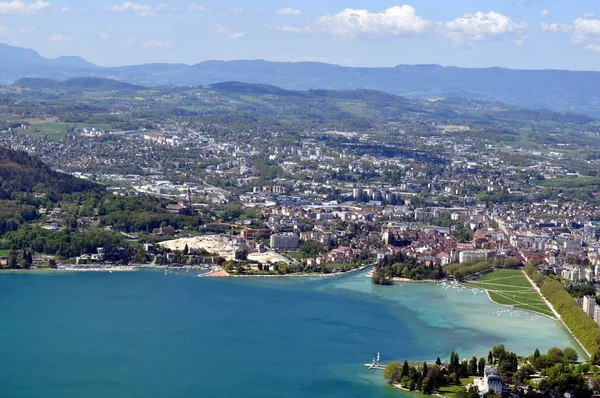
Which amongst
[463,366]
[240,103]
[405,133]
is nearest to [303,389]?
[463,366]

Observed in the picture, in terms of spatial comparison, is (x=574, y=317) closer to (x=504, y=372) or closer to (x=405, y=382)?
(x=504, y=372)

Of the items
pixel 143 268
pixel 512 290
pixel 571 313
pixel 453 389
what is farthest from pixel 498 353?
pixel 143 268

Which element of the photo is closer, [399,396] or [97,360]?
[399,396]

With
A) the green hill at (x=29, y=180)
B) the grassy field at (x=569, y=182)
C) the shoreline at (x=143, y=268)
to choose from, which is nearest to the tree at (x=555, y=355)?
the shoreline at (x=143, y=268)

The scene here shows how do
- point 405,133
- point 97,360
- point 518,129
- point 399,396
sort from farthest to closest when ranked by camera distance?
1. point 518,129
2. point 405,133
3. point 97,360
4. point 399,396

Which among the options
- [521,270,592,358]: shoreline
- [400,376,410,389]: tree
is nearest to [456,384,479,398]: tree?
[400,376,410,389]: tree

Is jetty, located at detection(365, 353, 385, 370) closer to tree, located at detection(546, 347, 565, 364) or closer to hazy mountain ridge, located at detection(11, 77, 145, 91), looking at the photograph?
tree, located at detection(546, 347, 565, 364)

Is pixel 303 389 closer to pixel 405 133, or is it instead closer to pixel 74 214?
pixel 74 214

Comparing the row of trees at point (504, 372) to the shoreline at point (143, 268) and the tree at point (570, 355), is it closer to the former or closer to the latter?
the tree at point (570, 355)
